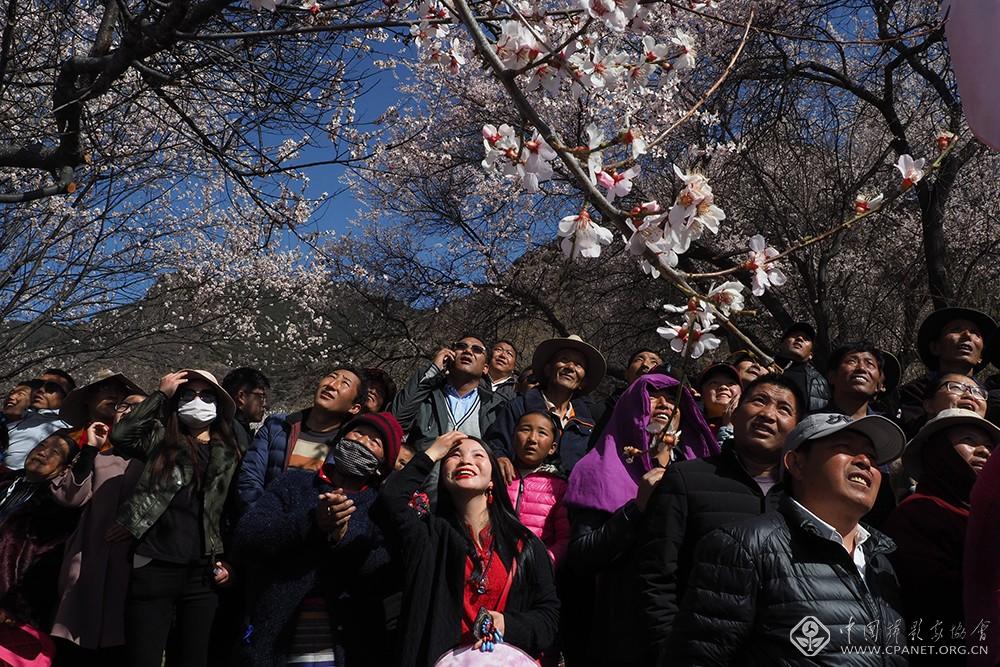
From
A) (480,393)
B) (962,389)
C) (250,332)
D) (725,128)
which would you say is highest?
(725,128)

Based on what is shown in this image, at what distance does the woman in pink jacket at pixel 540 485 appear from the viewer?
397 cm

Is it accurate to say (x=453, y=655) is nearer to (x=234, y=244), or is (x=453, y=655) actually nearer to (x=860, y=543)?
(x=860, y=543)

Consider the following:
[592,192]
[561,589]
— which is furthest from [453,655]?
[592,192]

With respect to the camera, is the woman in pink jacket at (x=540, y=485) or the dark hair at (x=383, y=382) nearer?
the woman in pink jacket at (x=540, y=485)

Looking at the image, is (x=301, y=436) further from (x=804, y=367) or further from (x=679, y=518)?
(x=804, y=367)

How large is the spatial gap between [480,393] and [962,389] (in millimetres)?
2932

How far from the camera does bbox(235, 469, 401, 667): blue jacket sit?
3.64 metres

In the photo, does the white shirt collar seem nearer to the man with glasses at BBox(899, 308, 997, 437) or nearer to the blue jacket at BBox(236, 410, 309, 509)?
the man with glasses at BBox(899, 308, 997, 437)

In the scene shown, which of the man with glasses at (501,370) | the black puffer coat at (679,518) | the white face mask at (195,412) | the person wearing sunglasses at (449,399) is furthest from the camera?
the man with glasses at (501,370)

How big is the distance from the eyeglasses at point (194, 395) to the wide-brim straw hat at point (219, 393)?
35mm

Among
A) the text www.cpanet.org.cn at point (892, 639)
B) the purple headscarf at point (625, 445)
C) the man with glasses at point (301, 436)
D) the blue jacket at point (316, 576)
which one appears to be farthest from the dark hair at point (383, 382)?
the text www.cpanet.org.cn at point (892, 639)

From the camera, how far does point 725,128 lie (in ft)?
30.8

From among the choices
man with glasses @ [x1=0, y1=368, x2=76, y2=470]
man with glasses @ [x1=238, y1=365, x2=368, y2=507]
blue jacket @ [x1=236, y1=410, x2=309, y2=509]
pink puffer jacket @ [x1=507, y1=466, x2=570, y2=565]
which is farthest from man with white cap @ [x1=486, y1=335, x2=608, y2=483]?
man with glasses @ [x1=0, y1=368, x2=76, y2=470]

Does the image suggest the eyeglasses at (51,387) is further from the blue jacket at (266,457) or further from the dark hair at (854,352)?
the dark hair at (854,352)
